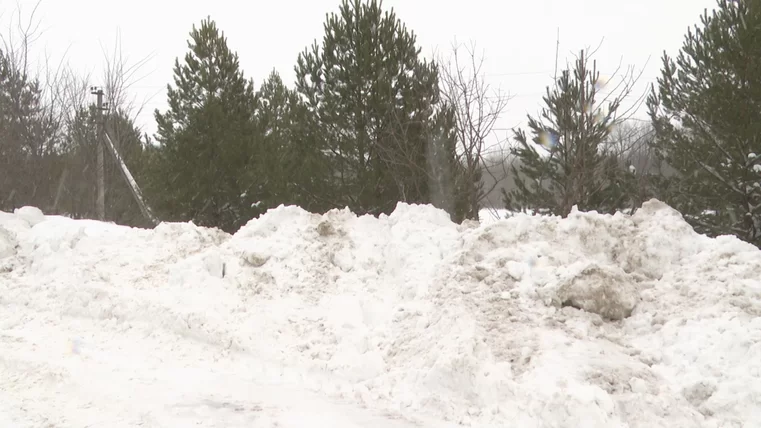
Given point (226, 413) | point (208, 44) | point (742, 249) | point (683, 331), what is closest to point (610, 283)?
point (683, 331)

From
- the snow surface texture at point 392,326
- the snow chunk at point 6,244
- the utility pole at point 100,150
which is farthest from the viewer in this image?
the utility pole at point 100,150

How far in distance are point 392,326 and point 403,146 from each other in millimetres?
6133

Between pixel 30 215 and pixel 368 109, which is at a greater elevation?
pixel 368 109

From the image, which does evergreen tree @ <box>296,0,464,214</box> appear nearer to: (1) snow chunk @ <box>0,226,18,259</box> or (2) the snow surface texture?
(2) the snow surface texture

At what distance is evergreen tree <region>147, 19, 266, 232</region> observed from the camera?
14375mm

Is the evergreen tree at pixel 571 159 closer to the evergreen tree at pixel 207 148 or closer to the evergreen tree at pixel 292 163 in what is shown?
the evergreen tree at pixel 292 163

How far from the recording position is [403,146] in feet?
36.5

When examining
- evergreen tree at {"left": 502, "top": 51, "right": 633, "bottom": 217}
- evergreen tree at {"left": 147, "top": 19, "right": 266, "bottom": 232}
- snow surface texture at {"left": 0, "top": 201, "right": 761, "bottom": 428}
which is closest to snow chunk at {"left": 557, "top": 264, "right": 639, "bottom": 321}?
snow surface texture at {"left": 0, "top": 201, "right": 761, "bottom": 428}

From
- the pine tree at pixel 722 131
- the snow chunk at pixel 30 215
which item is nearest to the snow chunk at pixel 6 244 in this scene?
the snow chunk at pixel 30 215

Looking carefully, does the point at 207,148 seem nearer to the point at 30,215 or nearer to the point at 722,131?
the point at 30,215

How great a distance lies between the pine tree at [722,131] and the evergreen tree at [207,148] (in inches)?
406

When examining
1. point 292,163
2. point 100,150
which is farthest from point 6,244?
point 100,150

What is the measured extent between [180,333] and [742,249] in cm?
573

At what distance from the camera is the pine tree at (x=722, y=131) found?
11031mm
